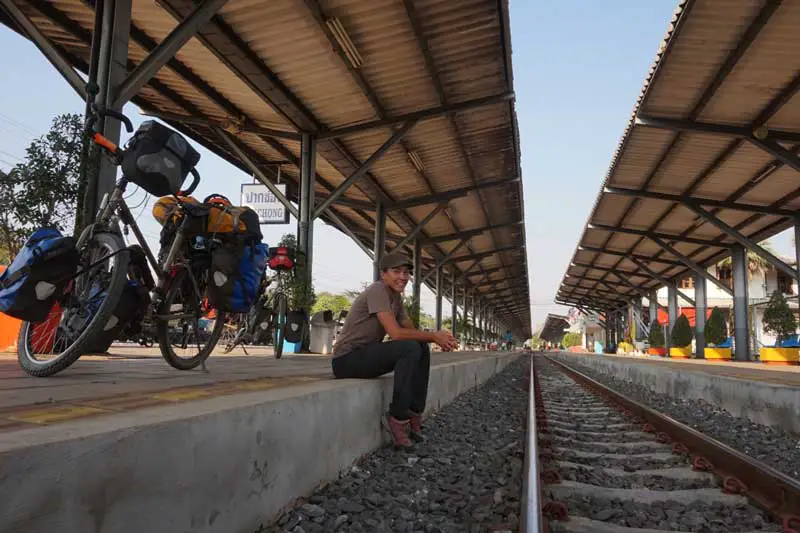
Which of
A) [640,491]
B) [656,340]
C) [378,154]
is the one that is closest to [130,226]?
[640,491]

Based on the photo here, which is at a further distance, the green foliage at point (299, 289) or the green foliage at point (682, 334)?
the green foliage at point (682, 334)

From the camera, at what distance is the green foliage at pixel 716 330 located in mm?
22516

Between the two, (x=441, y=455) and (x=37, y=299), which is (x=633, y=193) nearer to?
(x=441, y=455)

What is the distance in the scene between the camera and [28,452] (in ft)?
3.76

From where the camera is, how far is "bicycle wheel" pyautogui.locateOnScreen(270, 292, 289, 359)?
26.0 feet

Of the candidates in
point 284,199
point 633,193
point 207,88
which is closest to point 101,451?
point 207,88

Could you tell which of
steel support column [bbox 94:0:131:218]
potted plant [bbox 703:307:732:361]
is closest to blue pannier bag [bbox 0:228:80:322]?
steel support column [bbox 94:0:131:218]

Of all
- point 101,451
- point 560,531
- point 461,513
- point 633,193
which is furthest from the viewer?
point 633,193

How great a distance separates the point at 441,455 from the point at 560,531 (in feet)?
5.22

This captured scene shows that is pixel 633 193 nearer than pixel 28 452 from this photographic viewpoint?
No

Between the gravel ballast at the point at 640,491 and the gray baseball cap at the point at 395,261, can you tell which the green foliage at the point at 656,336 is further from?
the gray baseball cap at the point at 395,261

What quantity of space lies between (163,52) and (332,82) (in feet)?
13.3

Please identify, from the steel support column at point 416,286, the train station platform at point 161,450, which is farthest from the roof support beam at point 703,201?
the train station platform at point 161,450

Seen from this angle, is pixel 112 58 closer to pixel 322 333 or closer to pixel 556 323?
pixel 322 333
